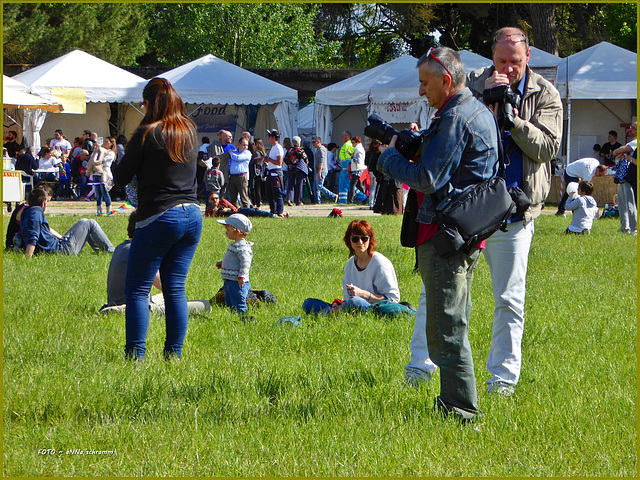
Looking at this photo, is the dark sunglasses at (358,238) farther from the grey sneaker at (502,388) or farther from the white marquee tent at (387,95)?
the white marquee tent at (387,95)

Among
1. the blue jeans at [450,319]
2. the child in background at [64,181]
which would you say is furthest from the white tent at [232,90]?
the blue jeans at [450,319]

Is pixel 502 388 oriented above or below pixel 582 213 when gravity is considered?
below

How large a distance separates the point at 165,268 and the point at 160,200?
489 mm

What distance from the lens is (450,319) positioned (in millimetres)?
3748

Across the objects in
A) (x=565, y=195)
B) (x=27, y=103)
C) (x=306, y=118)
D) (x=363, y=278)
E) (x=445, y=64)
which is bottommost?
(x=363, y=278)

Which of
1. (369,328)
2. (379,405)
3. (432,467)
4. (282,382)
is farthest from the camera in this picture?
(369,328)

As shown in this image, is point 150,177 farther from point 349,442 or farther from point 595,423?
point 595,423

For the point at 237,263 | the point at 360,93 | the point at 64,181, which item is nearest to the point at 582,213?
the point at 237,263

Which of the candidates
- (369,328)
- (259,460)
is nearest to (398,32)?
(369,328)

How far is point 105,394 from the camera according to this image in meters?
4.43

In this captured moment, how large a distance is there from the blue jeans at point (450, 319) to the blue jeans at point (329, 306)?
2.95m

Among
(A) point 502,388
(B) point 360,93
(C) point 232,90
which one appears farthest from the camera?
(C) point 232,90

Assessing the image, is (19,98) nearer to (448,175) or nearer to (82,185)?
(82,185)

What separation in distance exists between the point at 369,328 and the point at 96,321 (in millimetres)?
2309
